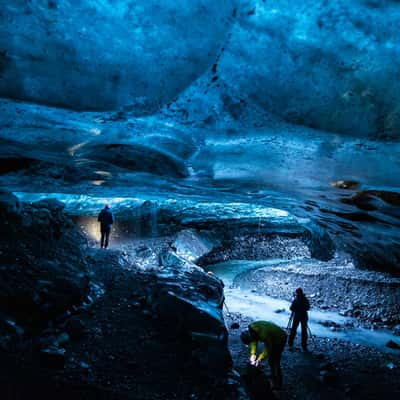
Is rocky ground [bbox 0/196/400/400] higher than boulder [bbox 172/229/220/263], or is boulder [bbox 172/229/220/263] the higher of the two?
rocky ground [bbox 0/196/400/400]

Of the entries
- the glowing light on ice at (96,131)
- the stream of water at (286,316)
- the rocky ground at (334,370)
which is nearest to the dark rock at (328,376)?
the rocky ground at (334,370)

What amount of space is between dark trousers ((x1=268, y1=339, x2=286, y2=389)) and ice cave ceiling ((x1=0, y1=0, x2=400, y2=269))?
106 inches

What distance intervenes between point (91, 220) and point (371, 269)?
1283 centimetres

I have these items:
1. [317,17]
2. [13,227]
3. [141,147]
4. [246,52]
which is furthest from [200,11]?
[13,227]

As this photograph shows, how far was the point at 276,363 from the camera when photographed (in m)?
4.80

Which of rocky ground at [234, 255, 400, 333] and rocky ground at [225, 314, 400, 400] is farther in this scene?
rocky ground at [234, 255, 400, 333]

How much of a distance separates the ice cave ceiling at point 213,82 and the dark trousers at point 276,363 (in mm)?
2694

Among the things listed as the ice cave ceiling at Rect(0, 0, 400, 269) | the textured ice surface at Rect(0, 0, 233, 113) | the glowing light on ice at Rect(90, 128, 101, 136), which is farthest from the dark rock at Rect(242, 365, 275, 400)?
the textured ice surface at Rect(0, 0, 233, 113)

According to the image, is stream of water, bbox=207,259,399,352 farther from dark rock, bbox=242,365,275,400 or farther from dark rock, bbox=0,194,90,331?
dark rock, bbox=0,194,90,331

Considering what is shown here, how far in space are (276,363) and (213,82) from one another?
405 cm

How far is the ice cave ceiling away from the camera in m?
4.24

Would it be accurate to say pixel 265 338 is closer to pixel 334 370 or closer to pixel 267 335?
pixel 267 335

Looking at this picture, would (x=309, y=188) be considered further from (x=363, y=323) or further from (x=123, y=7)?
(x=363, y=323)

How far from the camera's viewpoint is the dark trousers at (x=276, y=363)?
14.9ft
